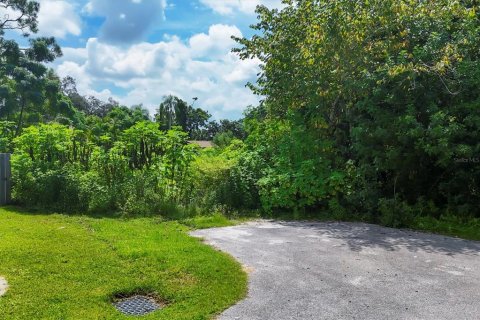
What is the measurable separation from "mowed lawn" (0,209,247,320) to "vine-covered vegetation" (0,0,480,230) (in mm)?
2071

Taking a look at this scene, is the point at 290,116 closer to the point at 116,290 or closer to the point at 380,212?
the point at 380,212

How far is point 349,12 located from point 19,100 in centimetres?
2085

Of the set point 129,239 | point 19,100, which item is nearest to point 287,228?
point 129,239

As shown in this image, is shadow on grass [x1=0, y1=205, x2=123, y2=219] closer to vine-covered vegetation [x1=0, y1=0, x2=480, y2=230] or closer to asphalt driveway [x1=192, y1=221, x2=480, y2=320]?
vine-covered vegetation [x1=0, y1=0, x2=480, y2=230]

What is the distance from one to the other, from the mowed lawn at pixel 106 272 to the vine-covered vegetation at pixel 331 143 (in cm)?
207

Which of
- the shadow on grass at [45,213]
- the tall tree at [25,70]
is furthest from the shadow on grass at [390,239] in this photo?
the tall tree at [25,70]

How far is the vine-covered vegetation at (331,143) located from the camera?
7.27 metres

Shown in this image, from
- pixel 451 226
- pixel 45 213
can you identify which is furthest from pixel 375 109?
pixel 45 213

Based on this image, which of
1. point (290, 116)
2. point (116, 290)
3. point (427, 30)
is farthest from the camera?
point (290, 116)

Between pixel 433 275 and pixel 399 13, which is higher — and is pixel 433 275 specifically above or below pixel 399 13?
below

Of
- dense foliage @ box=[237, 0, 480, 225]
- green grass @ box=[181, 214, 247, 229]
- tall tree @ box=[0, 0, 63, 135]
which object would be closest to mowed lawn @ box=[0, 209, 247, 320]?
green grass @ box=[181, 214, 247, 229]

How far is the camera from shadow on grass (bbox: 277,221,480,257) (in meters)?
5.74

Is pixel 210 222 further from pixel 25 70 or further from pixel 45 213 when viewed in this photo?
pixel 25 70

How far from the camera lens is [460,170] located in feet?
24.1
